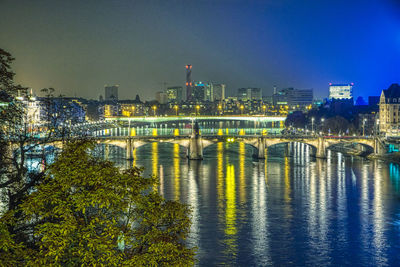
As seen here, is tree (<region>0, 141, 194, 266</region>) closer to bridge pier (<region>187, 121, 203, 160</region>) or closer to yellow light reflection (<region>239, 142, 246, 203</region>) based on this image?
yellow light reflection (<region>239, 142, 246, 203</region>)

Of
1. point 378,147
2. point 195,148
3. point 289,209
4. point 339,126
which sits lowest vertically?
point 289,209

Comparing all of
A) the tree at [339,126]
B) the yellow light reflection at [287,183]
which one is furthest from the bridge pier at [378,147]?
the tree at [339,126]

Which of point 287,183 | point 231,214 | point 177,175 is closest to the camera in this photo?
point 231,214

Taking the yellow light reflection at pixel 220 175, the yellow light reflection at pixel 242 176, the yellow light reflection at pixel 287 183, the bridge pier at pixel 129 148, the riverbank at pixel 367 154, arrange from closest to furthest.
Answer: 1. the yellow light reflection at pixel 220 175
2. the yellow light reflection at pixel 287 183
3. the yellow light reflection at pixel 242 176
4. the riverbank at pixel 367 154
5. the bridge pier at pixel 129 148

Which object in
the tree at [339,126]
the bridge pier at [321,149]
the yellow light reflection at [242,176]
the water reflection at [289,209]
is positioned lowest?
the water reflection at [289,209]

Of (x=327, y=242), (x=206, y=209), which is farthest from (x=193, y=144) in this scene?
(x=327, y=242)

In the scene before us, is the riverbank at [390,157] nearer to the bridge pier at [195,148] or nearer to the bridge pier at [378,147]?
the bridge pier at [378,147]

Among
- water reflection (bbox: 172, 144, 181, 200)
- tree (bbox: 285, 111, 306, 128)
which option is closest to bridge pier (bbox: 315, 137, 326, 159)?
water reflection (bbox: 172, 144, 181, 200)

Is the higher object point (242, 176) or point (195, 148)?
point (195, 148)

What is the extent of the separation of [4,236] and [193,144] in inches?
2258

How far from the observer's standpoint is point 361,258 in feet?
80.3

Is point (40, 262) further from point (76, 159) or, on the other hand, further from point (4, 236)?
point (76, 159)

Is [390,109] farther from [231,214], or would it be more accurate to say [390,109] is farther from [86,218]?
[86,218]

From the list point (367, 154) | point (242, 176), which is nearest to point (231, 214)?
point (242, 176)
